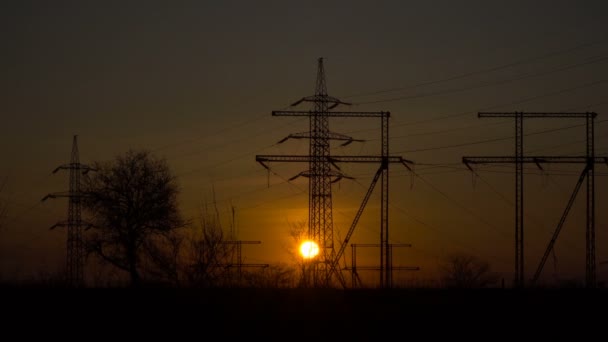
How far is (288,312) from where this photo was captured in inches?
1108

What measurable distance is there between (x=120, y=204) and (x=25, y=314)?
1771 inches

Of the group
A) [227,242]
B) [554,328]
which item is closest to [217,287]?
[227,242]

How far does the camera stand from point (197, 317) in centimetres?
2791

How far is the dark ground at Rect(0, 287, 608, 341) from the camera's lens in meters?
27.0

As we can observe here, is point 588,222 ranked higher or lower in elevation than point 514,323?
higher

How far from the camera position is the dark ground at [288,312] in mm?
26984

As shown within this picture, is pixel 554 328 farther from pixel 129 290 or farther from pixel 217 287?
pixel 129 290

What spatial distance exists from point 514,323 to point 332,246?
943 inches

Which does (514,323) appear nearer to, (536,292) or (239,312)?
(536,292)

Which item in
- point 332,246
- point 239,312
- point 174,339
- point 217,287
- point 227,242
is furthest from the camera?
point 332,246

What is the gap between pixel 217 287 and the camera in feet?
103

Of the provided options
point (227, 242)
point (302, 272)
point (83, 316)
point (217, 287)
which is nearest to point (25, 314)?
point (83, 316)

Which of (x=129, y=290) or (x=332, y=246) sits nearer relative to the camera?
(x=129, y=290)

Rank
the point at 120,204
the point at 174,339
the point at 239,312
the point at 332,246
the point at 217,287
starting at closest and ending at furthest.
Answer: the point at 174,339 → the point at 239,312 → the point at 217,287 → the point at 332,246 → the point at 120,204
